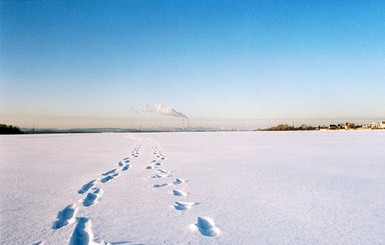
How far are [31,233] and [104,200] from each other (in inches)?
41.0

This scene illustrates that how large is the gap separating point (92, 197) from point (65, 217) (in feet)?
2.56

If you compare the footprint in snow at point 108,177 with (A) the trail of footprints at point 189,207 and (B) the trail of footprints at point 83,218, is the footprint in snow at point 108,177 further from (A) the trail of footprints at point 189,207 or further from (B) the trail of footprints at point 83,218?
(A) the trail of footprints at point 189,207

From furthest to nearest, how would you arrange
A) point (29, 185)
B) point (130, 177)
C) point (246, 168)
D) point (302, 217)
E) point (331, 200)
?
point (246, 168)
point (130, 177)
point (29, 185)
point (331, 200)
point (302, 217)

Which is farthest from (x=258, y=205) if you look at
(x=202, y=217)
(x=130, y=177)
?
(x=130, y=177)

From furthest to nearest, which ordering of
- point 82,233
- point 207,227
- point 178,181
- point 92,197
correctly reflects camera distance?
point 178,181 → point 92,197 → point 207,227 → point 82,233

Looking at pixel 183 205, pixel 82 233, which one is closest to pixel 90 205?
pixel 82 233

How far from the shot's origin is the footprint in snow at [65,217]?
2.47 m

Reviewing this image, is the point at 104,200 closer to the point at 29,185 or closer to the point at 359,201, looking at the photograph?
the point at 29,185

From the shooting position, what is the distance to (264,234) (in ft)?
7.31

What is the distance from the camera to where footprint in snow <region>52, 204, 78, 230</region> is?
2472mm

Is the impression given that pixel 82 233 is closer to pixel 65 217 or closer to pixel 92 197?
pixel 65 217

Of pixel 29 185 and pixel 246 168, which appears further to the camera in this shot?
pixel 246 168

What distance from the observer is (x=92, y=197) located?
3455mm

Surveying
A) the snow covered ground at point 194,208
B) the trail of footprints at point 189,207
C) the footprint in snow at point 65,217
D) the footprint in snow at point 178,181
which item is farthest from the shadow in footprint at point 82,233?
the footprint in snow at point 178,181
